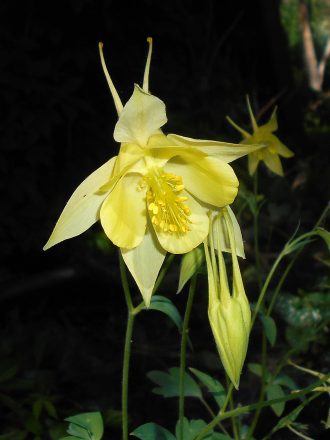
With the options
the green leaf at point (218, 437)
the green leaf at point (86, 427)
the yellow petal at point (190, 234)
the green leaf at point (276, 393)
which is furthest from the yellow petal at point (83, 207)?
the green leaf at point (276, 393)

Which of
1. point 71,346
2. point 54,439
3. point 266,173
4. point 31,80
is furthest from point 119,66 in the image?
point 54,439

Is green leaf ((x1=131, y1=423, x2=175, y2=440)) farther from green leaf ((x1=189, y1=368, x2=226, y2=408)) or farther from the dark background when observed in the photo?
the dark background

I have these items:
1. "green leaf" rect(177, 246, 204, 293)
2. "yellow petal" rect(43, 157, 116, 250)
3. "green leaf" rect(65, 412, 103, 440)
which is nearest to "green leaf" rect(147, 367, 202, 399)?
"green leaf" rect(65, 412, 103, 440)

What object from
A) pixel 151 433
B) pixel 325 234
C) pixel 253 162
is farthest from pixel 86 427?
pixel 253 162

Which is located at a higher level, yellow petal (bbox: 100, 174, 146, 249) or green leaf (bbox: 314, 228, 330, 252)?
yellow petal (bbox: 100, 174, 146, 249)

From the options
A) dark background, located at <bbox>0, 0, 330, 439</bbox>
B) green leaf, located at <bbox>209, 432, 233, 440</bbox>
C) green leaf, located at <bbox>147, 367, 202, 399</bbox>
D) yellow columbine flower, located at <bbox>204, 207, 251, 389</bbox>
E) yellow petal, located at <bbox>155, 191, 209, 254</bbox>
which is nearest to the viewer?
yellow columbine flower, located at <bbox>204, 207, 251, 389</bbox>

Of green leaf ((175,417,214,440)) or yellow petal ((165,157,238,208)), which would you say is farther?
green leaf ((175,417,214,440))

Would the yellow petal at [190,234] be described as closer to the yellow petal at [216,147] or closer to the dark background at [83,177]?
the yellow petal at [216,147]

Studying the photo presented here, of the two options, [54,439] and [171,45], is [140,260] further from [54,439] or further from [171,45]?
[171,45]
